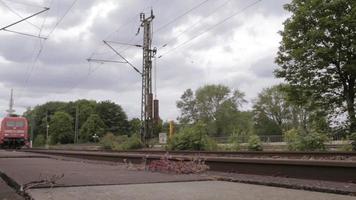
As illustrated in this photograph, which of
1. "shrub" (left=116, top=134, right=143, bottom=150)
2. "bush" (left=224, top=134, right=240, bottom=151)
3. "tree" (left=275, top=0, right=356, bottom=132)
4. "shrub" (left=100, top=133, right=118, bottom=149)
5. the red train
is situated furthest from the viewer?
the red train

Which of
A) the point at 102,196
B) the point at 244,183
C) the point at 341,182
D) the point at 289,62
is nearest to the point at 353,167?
the point at 341,182

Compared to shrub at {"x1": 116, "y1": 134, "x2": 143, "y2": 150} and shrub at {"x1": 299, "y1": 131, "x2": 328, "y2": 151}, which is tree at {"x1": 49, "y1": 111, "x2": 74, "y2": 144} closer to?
shrub at {"x1": 116, "y1": 134, "x2": 143, "y2": 150}

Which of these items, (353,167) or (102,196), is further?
(353,167)

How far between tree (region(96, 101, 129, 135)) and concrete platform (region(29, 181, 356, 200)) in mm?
114756

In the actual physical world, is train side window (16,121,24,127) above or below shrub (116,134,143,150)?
above

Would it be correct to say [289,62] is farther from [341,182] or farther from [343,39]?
[341,182]

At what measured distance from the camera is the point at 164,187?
683 cm

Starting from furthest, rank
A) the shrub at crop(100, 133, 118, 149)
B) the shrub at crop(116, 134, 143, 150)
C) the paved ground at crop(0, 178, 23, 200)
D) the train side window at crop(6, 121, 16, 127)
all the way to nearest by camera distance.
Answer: the train side window at crop(6, 121, 16, 127) → the shrub at crop(100, 133, 118, 149) → the shrub at crop(116, 134, 143, 150) → the paved ground at crop(0, 178, 23, 200)

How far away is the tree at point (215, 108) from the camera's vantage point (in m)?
103

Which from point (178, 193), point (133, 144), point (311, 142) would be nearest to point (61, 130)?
point (133, 144)

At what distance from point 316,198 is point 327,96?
66.7ft

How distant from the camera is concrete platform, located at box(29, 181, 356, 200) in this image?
18.6 feet

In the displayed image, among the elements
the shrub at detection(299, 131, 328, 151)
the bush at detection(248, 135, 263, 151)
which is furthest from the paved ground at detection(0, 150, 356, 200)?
the bush at detection(248, 135, 263, 151)

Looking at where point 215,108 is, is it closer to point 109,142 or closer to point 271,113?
point 271,113
